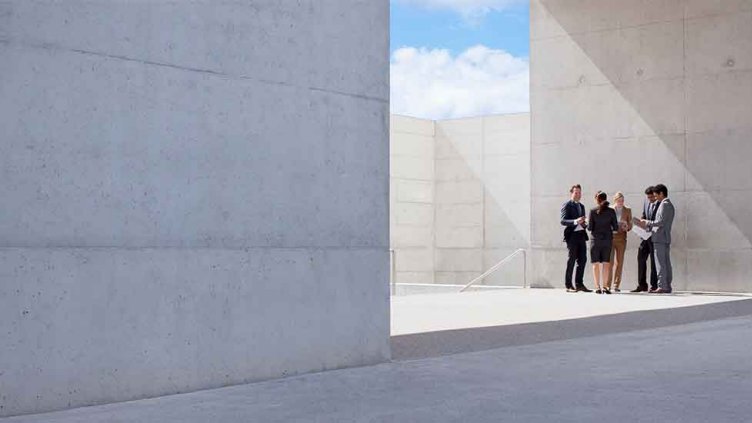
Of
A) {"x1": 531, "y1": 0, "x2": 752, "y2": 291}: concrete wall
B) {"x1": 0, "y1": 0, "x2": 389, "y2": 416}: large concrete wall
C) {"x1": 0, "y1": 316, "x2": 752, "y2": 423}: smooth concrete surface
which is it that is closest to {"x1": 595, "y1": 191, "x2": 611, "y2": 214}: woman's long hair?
{"x1": 531, "y1": 0, "x2": 752, "y2": 291}: concrete wall

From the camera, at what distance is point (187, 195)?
6582mm

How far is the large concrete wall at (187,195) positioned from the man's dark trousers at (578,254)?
11.0 m

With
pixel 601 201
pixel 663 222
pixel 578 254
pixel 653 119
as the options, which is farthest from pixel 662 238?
pixel 653 119

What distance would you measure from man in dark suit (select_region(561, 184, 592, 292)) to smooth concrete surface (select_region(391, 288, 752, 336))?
14.4 inches

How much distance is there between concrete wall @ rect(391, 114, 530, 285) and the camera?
1250 inches

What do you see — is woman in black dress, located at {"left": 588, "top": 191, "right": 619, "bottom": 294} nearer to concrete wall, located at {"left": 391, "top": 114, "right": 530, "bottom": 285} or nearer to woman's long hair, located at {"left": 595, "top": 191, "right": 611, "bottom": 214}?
woman's long hair, located at {"left": 595, "top": 191, "right": 611, "bottom": 214}

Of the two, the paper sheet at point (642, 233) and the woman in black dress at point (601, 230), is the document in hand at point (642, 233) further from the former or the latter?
the woman in black dress at point (601, 230)

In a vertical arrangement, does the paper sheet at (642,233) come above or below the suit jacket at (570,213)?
below

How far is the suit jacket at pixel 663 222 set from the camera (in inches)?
693

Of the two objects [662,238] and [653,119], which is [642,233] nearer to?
[662,238]

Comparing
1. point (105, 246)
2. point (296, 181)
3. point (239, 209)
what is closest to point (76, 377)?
point (105, 246)

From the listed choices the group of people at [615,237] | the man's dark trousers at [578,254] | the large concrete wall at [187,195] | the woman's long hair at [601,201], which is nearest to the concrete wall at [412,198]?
the man's dark trousers at [578,254]

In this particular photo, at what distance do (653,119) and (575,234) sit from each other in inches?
99.4

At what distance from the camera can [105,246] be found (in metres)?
6.09
